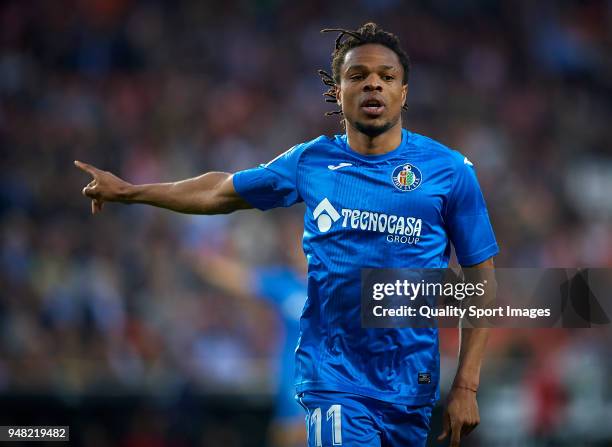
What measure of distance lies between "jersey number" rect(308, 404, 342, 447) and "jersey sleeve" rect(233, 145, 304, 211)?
0.93 meters

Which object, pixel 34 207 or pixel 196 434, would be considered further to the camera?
pixel 34 207

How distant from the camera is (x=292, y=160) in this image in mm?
4668

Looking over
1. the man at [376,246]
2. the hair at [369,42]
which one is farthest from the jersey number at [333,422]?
the hair at [369,42]

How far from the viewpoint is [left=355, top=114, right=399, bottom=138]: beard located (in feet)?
14.7

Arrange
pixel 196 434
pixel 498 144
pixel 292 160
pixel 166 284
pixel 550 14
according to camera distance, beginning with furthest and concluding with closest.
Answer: pixel 550 14 < pixel 498 144 < pixel 166 284 < pixel 196 434 < pixel 292 160

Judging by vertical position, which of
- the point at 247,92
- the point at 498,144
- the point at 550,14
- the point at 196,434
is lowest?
the point at 196,434

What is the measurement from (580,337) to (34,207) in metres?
5.77

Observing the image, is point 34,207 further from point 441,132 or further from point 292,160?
point 292,160

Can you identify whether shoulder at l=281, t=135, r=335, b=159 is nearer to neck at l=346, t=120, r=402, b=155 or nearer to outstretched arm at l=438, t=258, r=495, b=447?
neck at l=346, t=120, r=402, b=155

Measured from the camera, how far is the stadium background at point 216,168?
9.40 m

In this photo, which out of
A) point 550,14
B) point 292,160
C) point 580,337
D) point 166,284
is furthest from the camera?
point 550,14

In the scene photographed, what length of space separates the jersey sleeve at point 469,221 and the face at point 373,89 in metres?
0.38

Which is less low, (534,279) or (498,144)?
(498,144)

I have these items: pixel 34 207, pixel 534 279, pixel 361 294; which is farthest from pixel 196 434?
pixel 361 294
